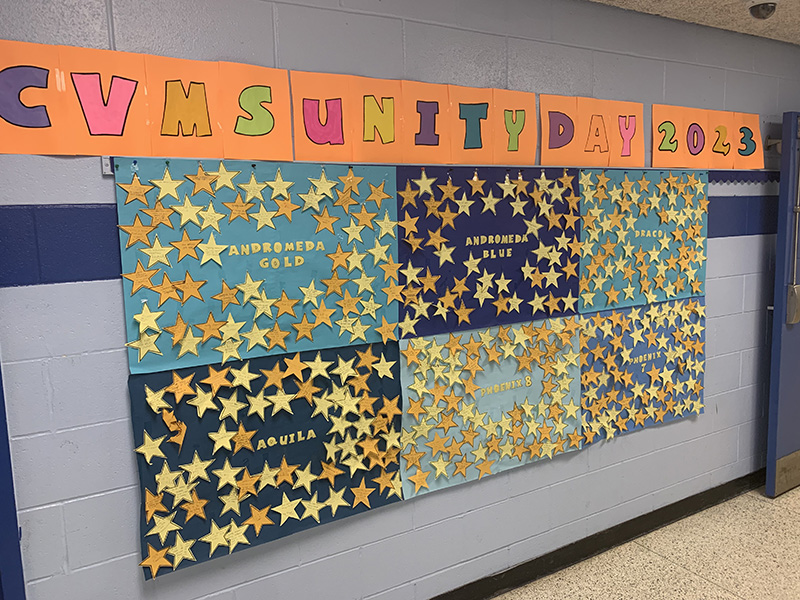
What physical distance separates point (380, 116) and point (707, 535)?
2.23 meters

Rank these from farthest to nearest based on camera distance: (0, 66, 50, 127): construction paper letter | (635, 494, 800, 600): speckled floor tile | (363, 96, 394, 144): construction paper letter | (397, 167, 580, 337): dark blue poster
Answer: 1. (635, 494, 800, 600): speckled floor tile
2. (397, 167, 580, 337): dark blue poster
3. (363, 96, 394, 144): construction paper letter
4. (0, 66, 50, 127): construction paper letter

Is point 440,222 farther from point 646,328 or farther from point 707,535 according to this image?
point 707,535

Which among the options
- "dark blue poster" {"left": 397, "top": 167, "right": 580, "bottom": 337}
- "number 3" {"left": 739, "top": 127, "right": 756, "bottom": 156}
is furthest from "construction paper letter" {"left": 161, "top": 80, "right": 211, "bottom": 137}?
"number 3" {"left": 739, "top": 127, "right": 756, "bottom": 156}

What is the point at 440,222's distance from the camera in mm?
1872

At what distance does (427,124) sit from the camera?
181 centimetres

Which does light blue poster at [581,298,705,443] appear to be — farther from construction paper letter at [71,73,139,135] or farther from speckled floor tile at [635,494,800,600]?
construction paper letter at [71,73,139,135]

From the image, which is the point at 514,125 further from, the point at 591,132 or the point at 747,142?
the point at 747,142

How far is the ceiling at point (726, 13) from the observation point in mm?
2158

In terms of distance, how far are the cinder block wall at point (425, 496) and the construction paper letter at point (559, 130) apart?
0.35ft

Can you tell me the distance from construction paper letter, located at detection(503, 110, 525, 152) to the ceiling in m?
0.57

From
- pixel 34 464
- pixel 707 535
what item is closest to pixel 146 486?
pixel 34 464

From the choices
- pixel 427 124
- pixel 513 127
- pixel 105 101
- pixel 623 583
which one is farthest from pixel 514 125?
pixel 623 583

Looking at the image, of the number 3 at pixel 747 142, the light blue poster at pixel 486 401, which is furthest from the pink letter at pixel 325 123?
the number 3 at pixel 747 142

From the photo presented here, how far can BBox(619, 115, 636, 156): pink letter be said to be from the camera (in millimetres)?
2244
